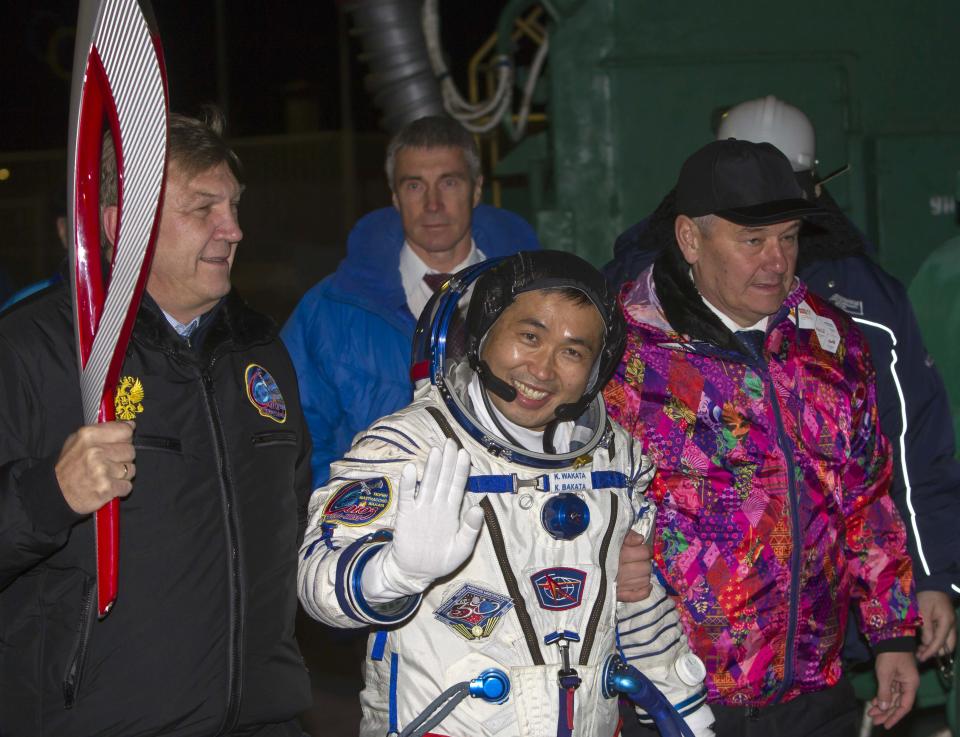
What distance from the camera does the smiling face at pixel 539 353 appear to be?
2.43m

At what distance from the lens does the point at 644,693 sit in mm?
2391

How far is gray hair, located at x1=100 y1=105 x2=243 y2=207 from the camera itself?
2.44m

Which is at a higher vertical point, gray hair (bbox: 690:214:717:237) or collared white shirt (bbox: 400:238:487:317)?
gray hair (bbox: 690:214:717:237)

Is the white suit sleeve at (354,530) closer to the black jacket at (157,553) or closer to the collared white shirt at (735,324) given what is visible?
the black jacket at (157,553)

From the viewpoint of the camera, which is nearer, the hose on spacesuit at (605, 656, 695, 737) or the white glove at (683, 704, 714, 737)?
the hose on spacesuit at (605, 656, 695, 737)

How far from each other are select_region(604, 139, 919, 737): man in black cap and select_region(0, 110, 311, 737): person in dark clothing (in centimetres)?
90

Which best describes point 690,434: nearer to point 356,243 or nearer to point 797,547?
point 797,547

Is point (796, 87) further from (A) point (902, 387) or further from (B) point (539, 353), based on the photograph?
(B) point (539, 353)

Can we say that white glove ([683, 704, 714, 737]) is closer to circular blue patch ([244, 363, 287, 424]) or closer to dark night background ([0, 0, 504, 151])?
circular blue patch ([244, 363, 287, 424])

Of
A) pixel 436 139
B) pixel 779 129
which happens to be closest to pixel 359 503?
pixel 436 139

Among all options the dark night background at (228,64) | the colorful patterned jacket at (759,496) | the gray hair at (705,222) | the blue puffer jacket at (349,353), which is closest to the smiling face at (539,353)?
the colorful patterned jacket at (759,496)

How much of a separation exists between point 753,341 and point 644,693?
38.0 inches

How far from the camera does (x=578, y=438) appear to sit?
2.53 metres

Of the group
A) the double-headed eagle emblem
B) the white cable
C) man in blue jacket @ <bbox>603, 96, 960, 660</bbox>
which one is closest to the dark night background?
the white cable
